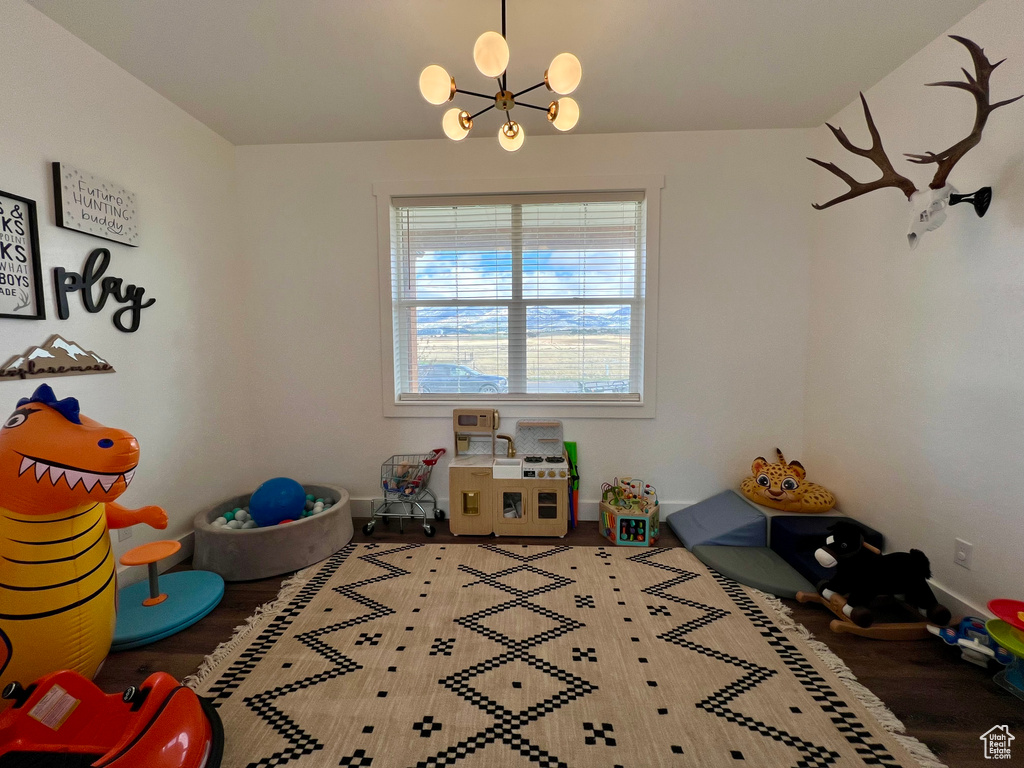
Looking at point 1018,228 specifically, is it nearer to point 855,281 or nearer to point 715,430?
point 855,281

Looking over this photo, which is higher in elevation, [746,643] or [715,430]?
[715,430]

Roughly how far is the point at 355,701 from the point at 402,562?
1.04m

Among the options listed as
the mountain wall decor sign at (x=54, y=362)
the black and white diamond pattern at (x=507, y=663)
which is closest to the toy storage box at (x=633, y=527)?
the black and white diamond pattern at (x=507, y=663)

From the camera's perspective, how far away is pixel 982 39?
6.23 feet

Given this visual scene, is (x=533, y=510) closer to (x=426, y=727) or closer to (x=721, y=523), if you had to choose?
(x=721, y=523)

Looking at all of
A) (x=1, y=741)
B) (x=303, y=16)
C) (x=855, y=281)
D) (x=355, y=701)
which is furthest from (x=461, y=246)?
(x=1, y=741)

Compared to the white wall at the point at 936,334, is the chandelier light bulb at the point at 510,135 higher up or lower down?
higher up

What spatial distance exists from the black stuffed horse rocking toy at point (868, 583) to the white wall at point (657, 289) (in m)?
1.06

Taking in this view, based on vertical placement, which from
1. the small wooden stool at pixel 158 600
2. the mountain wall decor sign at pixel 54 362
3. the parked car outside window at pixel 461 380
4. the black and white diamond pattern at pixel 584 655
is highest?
the mountain wall decor sign at pixel 54 362

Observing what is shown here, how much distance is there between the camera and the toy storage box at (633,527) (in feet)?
9.39

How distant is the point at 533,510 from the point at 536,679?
1295 mm

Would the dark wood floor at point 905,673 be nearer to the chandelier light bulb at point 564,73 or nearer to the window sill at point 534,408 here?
the window sill at point 534,408

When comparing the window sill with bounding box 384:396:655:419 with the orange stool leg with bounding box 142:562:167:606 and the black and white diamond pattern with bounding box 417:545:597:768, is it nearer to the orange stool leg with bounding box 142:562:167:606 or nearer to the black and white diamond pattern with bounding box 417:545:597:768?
the black and white diamond pattern with bounding box 417:545:597:768

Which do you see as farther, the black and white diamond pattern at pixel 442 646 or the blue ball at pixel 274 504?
the blue ball at pixel 274 504
